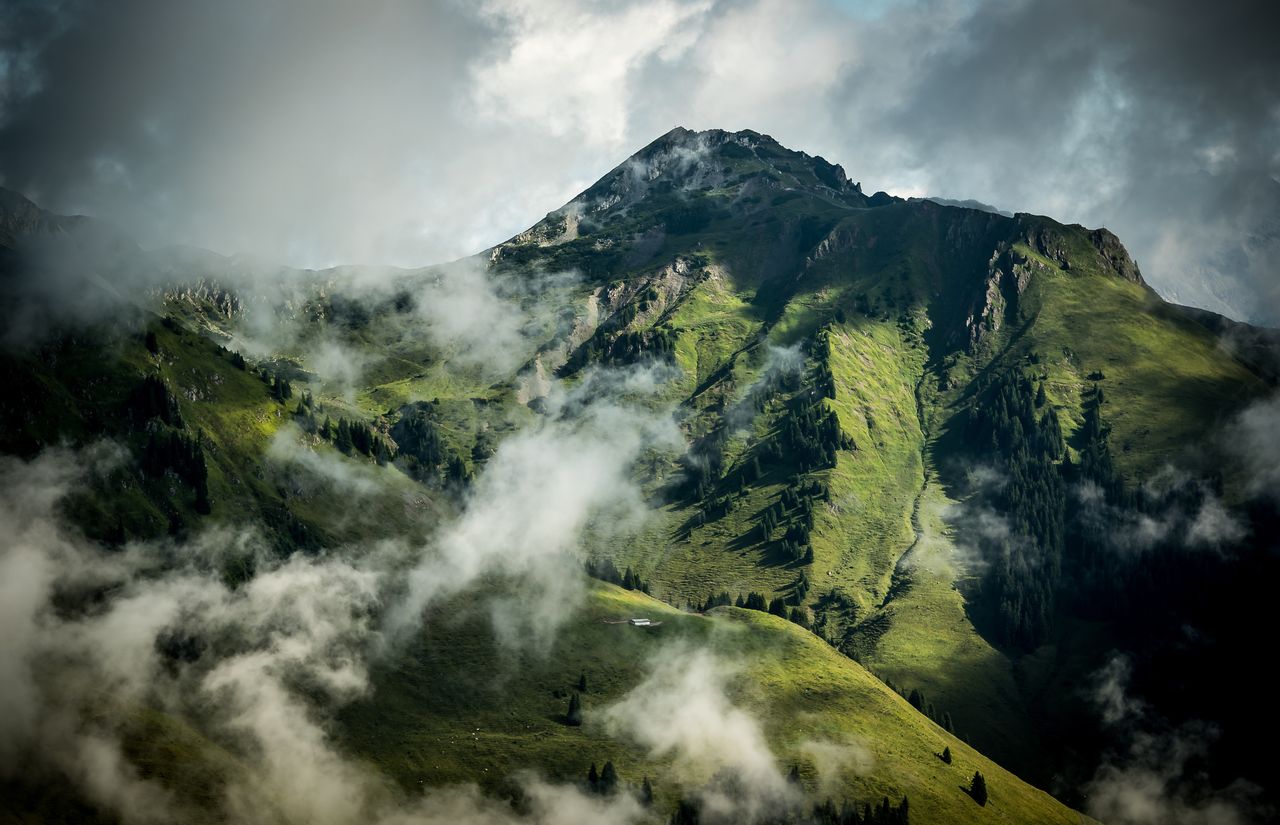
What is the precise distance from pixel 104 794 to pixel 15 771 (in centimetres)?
1972

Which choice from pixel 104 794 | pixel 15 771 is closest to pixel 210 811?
pixel 104 794

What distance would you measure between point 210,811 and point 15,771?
130 ft

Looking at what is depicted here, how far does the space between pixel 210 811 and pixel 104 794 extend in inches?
801

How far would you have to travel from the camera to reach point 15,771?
648ft

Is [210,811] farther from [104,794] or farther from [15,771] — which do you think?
[15,771]

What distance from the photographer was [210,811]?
200 meters

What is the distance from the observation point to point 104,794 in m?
195
